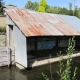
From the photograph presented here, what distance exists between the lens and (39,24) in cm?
1543

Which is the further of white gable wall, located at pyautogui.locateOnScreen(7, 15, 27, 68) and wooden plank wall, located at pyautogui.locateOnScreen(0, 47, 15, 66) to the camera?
wooden plank wall, located at pyautogui.locateOnScreen(0, 47, 15, 66)

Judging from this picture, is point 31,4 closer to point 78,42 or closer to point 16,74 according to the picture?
point 78,42

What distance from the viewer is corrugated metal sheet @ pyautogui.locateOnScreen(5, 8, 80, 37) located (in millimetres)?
13770

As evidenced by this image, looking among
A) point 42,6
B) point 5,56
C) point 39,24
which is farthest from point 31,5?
point 5,56

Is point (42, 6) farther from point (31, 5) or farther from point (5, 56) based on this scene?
point (31, 5)

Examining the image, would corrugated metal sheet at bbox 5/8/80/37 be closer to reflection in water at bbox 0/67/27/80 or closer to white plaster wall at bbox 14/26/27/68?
white plaster wall at bbox 14/26/27/68

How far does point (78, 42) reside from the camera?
21.2 meters

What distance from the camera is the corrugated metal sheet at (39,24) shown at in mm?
13770

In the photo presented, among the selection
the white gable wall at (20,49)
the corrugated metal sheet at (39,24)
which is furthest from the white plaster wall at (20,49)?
the corrugated metal sheet at (39,24)

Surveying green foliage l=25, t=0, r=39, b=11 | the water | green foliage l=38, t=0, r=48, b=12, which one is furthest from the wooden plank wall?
green foliage l=25, t=0, r=39, b=11

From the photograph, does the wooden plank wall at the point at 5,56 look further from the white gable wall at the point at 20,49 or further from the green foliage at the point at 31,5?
the green foliage at the point at 31,5

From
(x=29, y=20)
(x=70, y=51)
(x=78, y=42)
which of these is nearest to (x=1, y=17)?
(x=78, y=42)

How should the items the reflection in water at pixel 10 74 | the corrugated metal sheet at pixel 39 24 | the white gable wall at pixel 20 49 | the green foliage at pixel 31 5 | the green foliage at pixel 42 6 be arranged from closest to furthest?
1. the reflection in water at pixel 10 74
2. the white gable wall at pixel 20 49
3. the corrugated metal sheet at pixel 39 24
4. the green foliage at pixel 42 6
5. the green foliage at pixel 31 5

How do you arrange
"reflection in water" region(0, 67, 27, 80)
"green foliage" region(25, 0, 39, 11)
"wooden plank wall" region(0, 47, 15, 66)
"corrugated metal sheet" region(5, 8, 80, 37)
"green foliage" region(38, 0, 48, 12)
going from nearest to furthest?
1. "reflection in water" region(0, 67, 27, 80)
2. "wooden plank wall" region(0, 47, 15, 66)
3. "corrugated metal sheet" region(5, 8, 80, 37)
4. "green foliage" region(38, 0, 48, 12)
5. "green foliage" region(25, 0, 39, 11)
